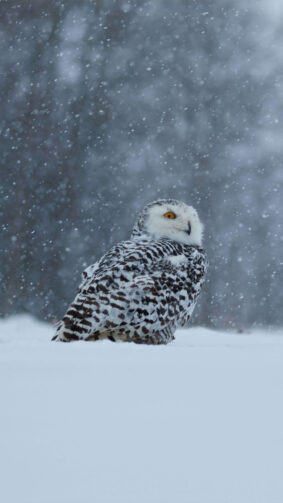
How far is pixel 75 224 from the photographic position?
6852mm

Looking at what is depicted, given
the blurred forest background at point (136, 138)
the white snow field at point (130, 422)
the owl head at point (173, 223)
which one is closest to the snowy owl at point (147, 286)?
the owl head at point (173, 223)

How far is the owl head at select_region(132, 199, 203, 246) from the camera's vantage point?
97.0 inches

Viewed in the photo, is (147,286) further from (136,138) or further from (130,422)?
(136,138)

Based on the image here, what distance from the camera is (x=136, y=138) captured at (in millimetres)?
7363

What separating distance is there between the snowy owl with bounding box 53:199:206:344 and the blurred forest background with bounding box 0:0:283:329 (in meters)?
4.10

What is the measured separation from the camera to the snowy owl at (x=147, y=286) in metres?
1.93

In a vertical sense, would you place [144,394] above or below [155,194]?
above

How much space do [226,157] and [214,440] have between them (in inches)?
269

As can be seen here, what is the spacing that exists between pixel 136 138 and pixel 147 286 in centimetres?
555

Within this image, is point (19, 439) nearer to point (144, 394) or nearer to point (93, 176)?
point (144, 394)

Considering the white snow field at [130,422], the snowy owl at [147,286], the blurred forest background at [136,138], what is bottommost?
the blurred forest background at [136,138]

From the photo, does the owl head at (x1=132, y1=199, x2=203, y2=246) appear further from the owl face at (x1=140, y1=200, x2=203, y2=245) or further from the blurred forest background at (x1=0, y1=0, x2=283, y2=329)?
the blurred forest background at (x1=0, y1=0, x2=283, y2=329)

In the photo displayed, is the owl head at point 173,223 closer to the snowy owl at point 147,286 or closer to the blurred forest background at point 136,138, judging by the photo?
the snowy owl at point 147,286

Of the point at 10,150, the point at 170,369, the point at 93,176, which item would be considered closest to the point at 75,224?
the point at 93,176
